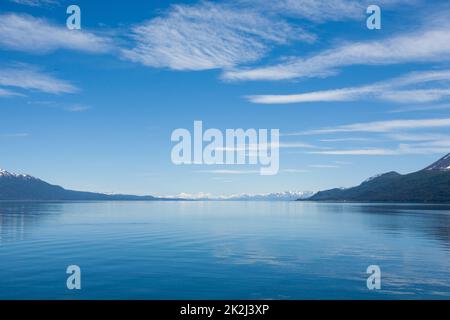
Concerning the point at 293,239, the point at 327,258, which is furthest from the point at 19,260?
the point at 293,239

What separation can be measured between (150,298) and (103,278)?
10.1 metres

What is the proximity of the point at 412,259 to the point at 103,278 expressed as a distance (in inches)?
1690

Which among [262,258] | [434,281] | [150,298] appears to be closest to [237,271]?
[262,258]

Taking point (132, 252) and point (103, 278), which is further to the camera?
point (132, 252)

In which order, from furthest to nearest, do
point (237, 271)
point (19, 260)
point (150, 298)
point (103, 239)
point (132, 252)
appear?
point (103, 239)
point (132, 252)
point (19, 260)
point (237, 271)
point (150, 298)

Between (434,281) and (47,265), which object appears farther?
(47,265)

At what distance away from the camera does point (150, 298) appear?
36.8 m

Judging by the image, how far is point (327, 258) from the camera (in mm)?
58375

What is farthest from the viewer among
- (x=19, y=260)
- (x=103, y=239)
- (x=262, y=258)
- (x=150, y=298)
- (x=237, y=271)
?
(x=103, y=239)

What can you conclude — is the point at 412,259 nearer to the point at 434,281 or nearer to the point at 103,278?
the point at 434,281

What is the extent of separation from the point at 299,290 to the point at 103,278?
21556 millimetres
